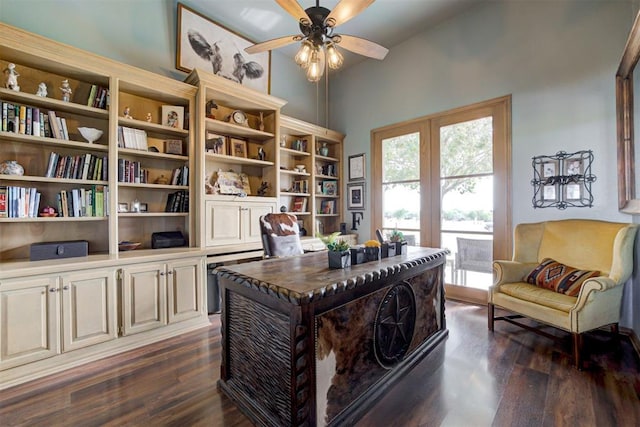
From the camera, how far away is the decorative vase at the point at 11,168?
220 cm

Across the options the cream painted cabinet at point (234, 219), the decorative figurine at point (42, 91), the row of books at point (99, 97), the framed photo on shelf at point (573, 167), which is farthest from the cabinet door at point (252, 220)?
the framed photo on shelf at point (573, 167)

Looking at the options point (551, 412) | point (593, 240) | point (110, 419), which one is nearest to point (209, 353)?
point (110, 419)

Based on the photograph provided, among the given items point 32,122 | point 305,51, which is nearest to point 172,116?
point 32,122

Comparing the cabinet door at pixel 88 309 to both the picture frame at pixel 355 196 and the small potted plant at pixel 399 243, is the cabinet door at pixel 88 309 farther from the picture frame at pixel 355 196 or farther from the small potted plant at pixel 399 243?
the picture frame at pixel 355 196

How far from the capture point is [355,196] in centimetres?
474

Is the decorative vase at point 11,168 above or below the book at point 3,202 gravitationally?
above

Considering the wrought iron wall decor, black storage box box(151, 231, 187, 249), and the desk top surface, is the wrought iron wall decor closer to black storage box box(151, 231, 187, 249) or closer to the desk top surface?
the desk top surface

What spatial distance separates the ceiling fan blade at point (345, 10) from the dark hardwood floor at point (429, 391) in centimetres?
256

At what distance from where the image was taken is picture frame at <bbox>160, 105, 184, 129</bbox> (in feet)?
9.93

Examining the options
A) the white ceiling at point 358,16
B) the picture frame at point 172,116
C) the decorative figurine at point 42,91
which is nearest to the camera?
the decorative figurine at point 42,91

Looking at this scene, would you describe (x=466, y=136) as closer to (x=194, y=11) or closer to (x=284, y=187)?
(x=284, y=187)

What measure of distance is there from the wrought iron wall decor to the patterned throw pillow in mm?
679

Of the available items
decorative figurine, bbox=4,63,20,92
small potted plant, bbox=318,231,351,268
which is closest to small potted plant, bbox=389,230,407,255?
small potted plant, bbox=318,231,351,268

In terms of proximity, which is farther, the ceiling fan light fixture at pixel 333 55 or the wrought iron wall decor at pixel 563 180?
the wrought iron wall decor at pixel 563 180
